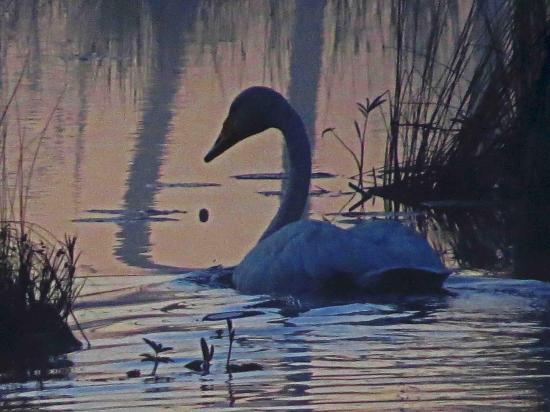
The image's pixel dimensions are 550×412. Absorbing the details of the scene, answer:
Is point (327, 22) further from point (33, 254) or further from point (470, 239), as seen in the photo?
point (33, 254)

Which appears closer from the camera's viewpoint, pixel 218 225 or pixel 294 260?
pixel 294 260

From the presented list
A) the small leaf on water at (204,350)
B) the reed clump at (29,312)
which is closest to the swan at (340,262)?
the reed clump at (29,312)

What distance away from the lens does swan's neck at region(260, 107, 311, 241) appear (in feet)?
34.9

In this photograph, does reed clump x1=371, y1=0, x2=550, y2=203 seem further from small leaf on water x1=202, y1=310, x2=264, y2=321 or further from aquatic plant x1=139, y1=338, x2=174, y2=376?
aquatic plant x1=139, y1=338, x2=174, y2=376

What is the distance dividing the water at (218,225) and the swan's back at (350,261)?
4.9 inches

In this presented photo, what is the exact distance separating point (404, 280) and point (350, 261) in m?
0.27

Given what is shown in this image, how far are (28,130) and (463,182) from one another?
3982 millimetres

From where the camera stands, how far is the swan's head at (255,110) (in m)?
11.2

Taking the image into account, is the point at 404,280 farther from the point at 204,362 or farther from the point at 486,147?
the point at 486,147

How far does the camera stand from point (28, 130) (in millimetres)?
14961

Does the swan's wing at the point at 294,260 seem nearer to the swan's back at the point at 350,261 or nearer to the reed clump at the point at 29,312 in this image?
the swan's back at the point at 350,261

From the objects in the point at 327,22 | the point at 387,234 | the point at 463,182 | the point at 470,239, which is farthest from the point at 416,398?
the point at 327,22

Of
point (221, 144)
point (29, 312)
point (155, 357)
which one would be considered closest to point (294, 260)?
point (29, 312)

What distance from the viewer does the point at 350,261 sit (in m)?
8.77
